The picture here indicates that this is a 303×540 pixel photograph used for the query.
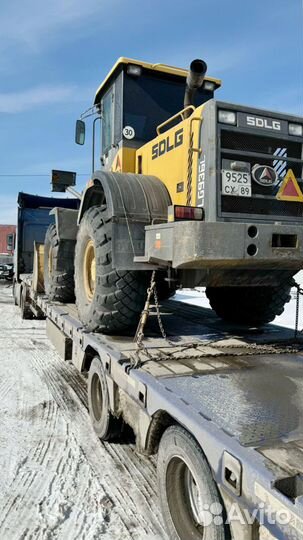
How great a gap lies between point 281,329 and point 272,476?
3397 mm

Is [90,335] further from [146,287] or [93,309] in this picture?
[146,287]

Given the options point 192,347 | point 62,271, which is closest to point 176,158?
point 192,347

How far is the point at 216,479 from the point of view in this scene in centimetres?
198

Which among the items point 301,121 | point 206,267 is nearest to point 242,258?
point 206,267

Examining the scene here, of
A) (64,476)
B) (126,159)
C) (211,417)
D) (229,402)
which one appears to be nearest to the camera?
(211,417)

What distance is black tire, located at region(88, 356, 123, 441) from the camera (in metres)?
3.74

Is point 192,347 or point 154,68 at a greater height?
point 154,68

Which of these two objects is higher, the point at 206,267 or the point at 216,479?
the point at 206,267

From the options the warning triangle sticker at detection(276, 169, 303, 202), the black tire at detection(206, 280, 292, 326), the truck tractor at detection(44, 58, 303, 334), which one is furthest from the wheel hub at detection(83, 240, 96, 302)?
the warning triangle sticker at detection(276, 169, 303, 202)

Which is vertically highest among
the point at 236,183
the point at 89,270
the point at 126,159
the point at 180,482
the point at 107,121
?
the point at 107,121

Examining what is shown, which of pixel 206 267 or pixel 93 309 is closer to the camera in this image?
pixel 206 267

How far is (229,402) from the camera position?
98.0 inches

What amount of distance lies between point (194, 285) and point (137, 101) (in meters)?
2.44

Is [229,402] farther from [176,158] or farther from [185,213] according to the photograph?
[176,158]
